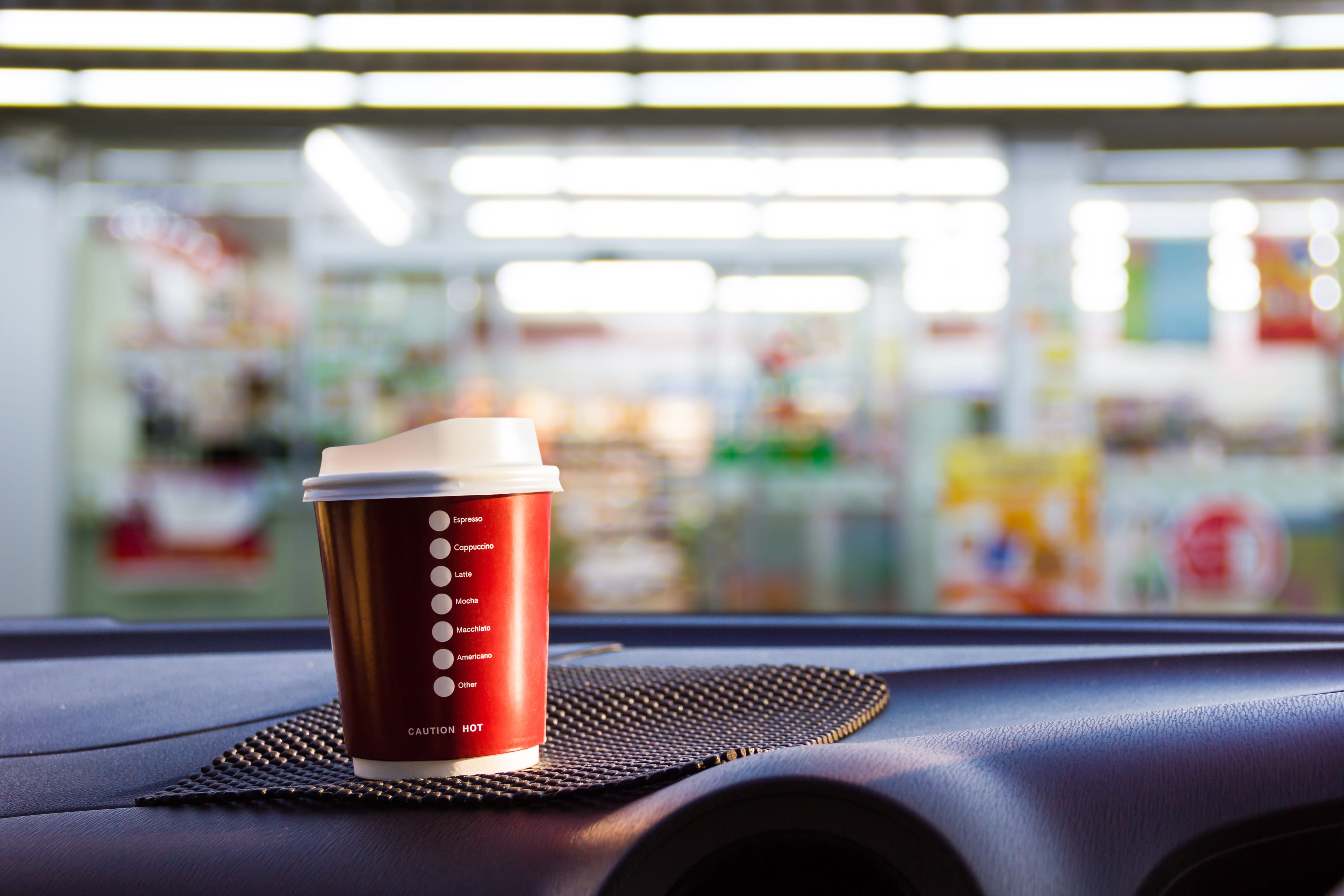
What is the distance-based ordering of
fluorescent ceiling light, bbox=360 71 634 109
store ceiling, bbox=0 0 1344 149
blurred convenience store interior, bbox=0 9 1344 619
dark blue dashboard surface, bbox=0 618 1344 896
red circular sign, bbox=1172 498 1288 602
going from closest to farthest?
dark blue dashboard surface, bbox=0 618 1344 896
store ceiling, bbox=0 0 1344 149
fluorescent ceiling light, bbox=360 71 634 109
red circular sign, bbox=1172 498 1288 602
blurred convenience store interior, bbox=0 9 1344 619

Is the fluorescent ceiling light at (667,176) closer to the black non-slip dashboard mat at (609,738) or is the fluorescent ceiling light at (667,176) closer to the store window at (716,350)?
the store window at (716,350)

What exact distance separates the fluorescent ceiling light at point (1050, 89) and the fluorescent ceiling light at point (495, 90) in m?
1.36

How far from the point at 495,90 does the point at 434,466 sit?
439cm

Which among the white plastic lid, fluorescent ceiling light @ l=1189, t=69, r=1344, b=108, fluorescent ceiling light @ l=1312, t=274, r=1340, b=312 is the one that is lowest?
the white plastic lid

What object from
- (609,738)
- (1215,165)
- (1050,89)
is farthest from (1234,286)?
(609,738)

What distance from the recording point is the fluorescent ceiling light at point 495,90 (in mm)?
4535

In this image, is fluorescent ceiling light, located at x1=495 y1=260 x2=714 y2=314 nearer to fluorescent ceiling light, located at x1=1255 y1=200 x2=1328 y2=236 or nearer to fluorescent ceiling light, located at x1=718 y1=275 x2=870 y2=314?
fluorescent ceiling light, located at x1=718 y1=275 x2=870 y2=314

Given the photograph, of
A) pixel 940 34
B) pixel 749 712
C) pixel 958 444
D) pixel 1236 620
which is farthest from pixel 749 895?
pixel 958 444

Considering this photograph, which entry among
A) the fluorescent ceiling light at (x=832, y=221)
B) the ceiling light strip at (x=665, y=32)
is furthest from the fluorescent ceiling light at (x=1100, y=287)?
the ceiling light strip at (x=665, y=32)

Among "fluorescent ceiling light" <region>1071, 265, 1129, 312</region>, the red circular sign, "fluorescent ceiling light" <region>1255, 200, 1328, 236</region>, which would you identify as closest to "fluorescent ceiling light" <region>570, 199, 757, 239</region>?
"fluorescent ceiling light" <region>1071, 265, 1129, 312</region>

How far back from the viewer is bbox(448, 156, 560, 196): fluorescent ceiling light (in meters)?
5.29

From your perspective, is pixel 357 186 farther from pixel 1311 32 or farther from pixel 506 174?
pixel 1311 32

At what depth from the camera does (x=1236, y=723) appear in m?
0.61

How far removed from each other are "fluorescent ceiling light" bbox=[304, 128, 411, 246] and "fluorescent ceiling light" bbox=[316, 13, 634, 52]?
105 centimetres
